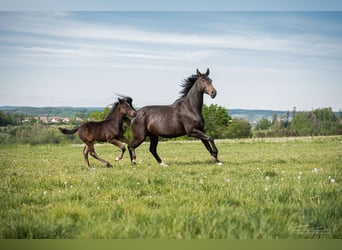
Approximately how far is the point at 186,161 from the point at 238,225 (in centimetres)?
476

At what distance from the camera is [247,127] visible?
22.9 feet

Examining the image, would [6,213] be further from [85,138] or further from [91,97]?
[85,138]

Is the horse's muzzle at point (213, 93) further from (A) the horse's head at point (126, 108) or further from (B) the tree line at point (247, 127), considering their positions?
(A) the horse's head at point (126, 108)

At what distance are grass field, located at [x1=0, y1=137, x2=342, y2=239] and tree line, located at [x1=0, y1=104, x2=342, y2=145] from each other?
250 mm

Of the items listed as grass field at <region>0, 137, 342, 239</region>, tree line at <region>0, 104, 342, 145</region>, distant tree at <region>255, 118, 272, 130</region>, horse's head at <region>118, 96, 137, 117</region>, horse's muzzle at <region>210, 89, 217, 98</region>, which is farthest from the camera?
horse's head at <region>118, 96, 137, 117</region>

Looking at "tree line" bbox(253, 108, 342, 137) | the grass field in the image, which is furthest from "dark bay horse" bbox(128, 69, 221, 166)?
"tree line" bbox(253, 108, 342, 137)

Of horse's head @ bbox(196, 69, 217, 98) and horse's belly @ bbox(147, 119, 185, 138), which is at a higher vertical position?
horse's head @ bbox(196, 69, 217, 98)

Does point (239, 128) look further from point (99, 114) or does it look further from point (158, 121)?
point (99, 114)

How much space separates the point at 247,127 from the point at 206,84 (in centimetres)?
120

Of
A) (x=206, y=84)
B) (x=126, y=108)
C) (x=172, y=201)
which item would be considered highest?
(x=206, y=84)

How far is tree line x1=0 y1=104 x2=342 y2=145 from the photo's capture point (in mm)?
6613

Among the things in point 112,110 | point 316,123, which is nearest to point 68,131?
point 112,110

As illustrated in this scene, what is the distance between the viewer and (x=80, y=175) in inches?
263

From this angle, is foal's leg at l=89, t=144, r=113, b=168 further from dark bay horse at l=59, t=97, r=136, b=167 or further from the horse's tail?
the horse's tail
